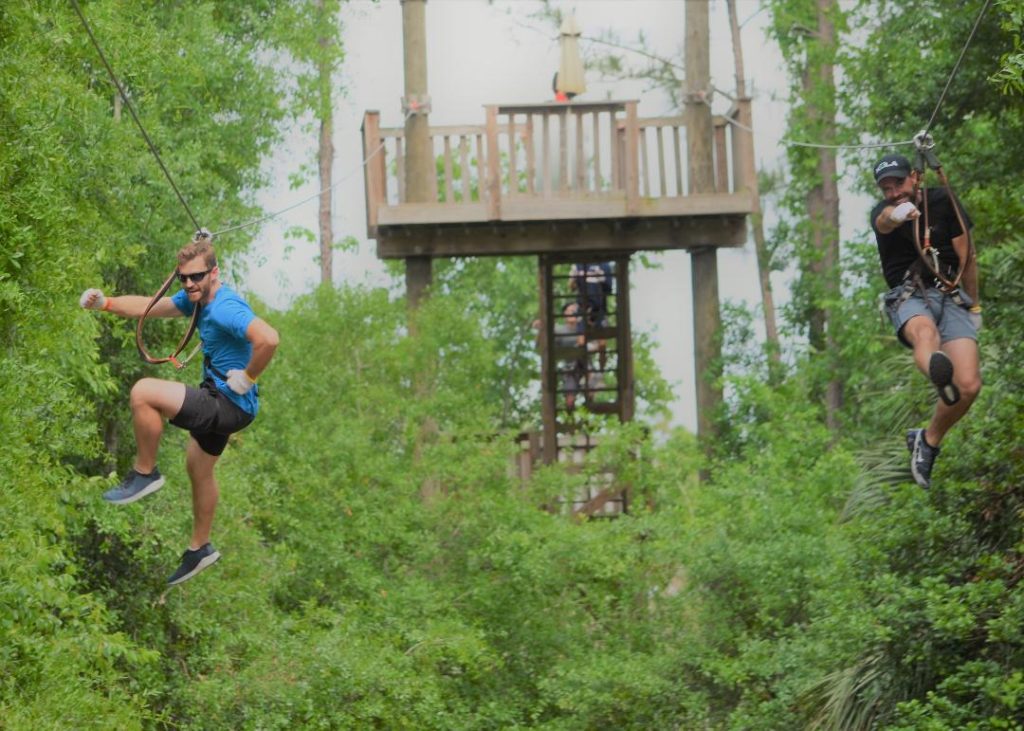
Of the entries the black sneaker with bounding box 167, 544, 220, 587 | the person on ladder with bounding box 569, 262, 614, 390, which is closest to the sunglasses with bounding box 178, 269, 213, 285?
the black sneaker with bounding box 167, 544, 220, 587

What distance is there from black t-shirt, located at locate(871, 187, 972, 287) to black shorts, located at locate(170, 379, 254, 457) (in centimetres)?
288

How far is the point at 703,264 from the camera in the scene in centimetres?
1808

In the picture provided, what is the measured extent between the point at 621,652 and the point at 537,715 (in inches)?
31.1

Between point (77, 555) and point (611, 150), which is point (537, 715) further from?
point (611, 150)

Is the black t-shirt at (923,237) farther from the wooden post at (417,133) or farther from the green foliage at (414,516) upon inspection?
the wooden post at (417,133)

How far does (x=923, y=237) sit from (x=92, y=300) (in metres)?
3.59

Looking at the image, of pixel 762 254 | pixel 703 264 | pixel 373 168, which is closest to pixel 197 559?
pixel 373 168

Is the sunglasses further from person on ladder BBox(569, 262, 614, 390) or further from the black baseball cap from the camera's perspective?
person on ladder BBox(569, 262, 614, 390)

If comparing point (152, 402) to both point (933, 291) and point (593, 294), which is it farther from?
point (593, 294)

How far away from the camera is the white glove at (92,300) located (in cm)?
829

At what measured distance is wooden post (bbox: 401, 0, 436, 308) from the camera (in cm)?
1719

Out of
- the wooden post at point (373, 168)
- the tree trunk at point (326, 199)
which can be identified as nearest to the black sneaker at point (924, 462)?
the wooden post at point (373, 168)

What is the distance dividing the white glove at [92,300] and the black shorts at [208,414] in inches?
21.2

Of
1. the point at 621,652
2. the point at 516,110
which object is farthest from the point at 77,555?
the point at 516,110
